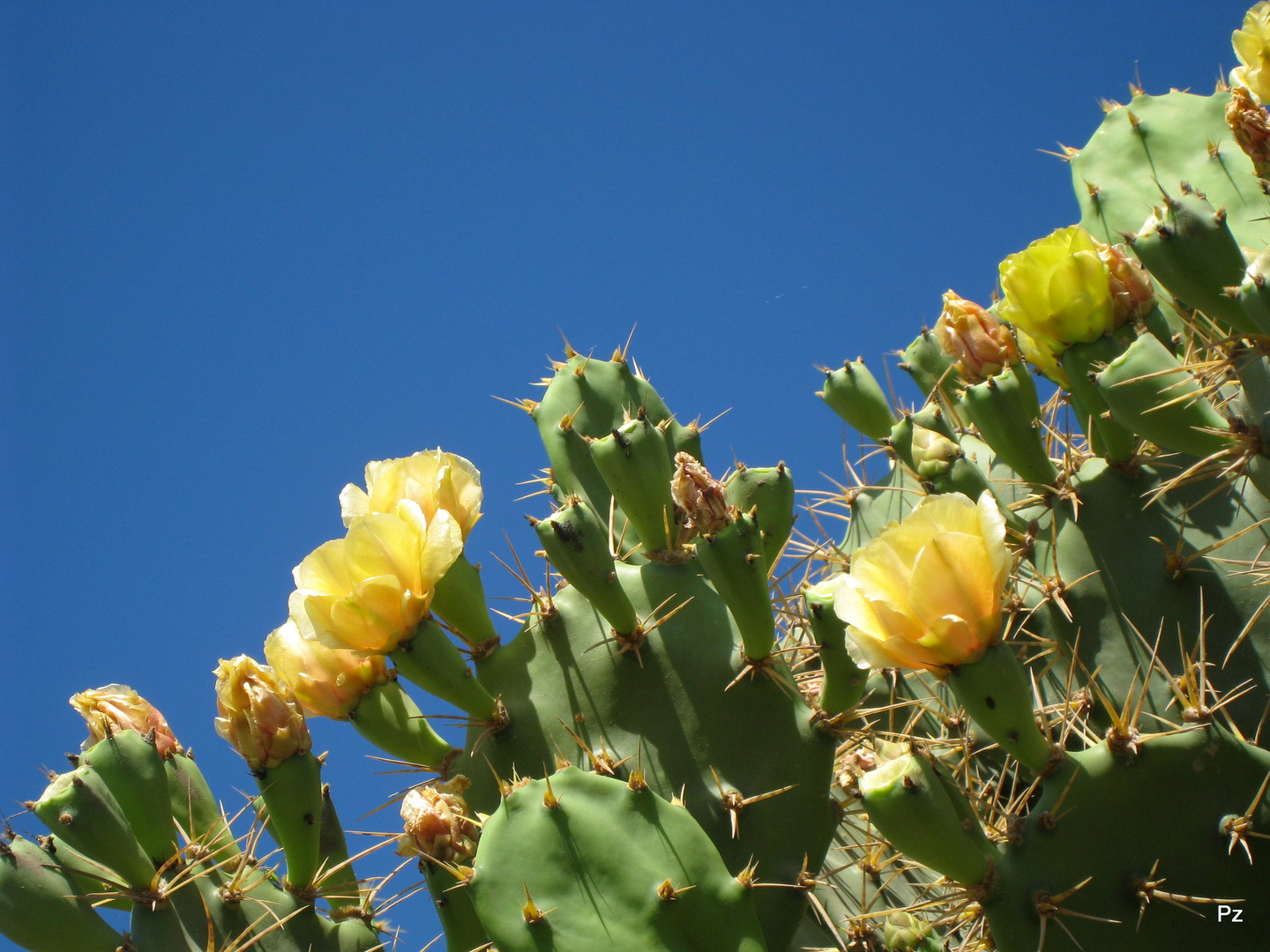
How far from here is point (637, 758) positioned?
171 centimetres

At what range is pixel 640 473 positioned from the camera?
1.85m

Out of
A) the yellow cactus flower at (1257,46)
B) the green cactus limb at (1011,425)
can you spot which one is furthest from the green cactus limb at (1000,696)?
the yellow cactus flower at (1257,46)

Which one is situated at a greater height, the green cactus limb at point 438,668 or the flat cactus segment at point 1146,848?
the green cactus limb at point 438,668

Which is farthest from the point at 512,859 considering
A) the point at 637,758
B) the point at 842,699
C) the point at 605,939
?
the point at 842,699

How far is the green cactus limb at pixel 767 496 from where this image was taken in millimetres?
2068

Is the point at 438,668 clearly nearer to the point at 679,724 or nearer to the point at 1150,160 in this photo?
the point at 679,724

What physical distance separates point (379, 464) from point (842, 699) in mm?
893

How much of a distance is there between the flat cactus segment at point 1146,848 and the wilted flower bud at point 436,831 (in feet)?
2.53

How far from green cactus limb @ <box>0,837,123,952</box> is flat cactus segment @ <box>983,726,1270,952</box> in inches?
54.4

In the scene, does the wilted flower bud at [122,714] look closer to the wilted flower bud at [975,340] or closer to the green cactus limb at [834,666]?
the green cactus limb at [834,666]

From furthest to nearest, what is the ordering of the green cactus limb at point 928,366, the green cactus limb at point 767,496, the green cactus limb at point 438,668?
the green cactus limb at point 928,366 < the green cactus limb at point 767,496 < the green cactus limb at point 438,668

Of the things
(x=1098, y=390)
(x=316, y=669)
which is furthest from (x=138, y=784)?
(x=1098, y=390)

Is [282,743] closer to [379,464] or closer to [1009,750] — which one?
[379,464]

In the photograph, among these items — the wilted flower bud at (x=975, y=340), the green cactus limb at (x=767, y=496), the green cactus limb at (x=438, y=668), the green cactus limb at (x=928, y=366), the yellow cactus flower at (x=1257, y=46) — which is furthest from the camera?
the green cactus limb at (x=928, y=366)
